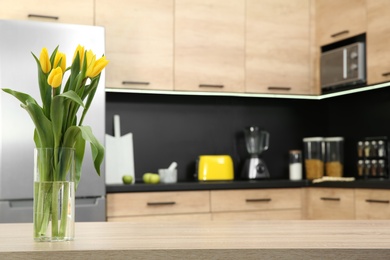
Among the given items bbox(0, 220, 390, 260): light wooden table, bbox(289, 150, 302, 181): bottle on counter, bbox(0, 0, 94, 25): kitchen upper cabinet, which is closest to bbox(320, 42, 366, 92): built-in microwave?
bbox(289, 150, 302, 181): bottle on counter

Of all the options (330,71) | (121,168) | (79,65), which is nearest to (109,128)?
(121,168)

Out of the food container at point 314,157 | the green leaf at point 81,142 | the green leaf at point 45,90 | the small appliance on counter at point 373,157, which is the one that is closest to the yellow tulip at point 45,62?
the green leaf at point 45,90

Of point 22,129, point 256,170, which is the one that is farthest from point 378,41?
point 22,129

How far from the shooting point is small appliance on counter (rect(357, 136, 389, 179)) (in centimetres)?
403

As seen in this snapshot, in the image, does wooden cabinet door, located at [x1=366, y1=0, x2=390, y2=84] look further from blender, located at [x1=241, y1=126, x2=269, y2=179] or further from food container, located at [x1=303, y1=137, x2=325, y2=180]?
blender, located at [x1=241, y1=126, x2=269, y2=179]

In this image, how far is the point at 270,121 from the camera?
471 cm

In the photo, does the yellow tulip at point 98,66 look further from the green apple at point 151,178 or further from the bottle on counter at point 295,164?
the bottle on counter at point 295,164

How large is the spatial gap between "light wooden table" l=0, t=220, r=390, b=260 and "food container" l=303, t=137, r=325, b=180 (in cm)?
256

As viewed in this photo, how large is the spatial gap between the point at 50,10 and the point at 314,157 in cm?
185

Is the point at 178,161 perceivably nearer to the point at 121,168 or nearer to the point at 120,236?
the point at 121,168

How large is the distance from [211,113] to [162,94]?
36 cm

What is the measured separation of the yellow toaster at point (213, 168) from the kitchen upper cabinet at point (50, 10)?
3.58 ft

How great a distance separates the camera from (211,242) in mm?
1461

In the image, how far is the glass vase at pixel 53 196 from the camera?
1498 mm
